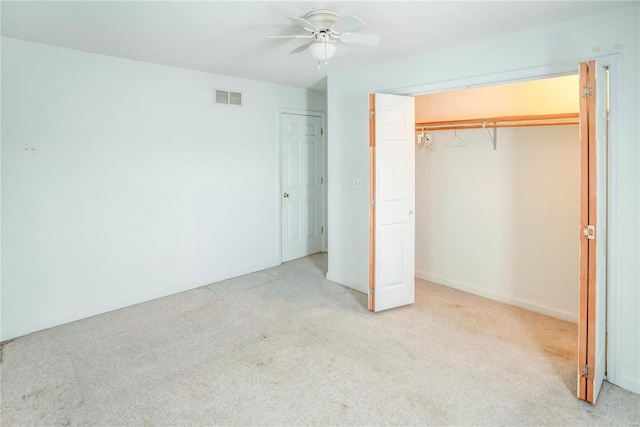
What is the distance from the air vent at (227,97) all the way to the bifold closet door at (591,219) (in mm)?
3406

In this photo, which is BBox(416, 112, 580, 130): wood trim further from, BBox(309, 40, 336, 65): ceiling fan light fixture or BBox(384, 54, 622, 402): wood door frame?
BBox(309, 40, 336, 65): ceiling fan light fixture

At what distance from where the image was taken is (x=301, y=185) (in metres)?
5.29

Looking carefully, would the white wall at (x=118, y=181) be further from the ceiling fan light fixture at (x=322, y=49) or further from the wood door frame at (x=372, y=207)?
the ceiling fan light fixture at (x=322, y=49)

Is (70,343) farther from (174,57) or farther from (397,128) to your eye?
(397,128)

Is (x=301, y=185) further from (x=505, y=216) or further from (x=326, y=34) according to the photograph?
(x=326, y=34)

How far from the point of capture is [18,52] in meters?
2.95

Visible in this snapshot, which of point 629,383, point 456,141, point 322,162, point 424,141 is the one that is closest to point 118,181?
point 322,162

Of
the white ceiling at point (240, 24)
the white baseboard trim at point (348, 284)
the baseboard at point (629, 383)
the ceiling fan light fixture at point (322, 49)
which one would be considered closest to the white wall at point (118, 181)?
the white ceiling at point (240, 24)

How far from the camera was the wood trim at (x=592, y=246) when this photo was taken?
202cm

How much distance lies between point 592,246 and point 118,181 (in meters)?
3.75

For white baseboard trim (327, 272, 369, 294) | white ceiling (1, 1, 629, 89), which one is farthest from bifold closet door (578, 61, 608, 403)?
white baseboard trim (327, 272, 369, 294)

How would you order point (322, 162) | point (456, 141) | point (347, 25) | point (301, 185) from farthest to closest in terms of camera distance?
1. point (322, 162)
2. point (301, 185)
3. point (456, 141)
4. point (347, 25)

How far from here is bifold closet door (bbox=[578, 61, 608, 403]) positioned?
6.64ft

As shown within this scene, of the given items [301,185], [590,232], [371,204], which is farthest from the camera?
[301,185]
